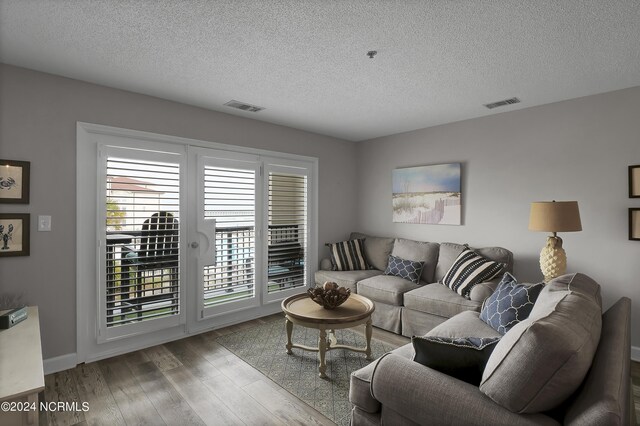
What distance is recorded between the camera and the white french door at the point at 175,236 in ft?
9.62

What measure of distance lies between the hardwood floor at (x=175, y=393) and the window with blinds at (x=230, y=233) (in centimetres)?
79

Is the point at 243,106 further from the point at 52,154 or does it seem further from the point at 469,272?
the point at 469,272

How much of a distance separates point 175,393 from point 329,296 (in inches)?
53.1

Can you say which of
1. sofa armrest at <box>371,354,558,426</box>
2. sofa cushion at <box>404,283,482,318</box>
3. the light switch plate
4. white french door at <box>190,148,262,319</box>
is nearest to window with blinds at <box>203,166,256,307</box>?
white french door at <box>190,148,262,319</box>

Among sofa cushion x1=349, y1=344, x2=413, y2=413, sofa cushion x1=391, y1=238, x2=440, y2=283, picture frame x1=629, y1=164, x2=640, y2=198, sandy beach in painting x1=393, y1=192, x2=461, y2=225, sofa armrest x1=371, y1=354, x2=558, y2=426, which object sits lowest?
sofa cushion x1=349, y1=344, x2=413, y2=413

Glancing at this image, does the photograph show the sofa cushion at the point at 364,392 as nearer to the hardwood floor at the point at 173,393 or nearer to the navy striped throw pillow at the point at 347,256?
the hardwood floor at the point at 173,393

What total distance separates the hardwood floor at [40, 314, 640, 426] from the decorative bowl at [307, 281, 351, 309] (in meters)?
0.73

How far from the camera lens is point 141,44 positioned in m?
2.23

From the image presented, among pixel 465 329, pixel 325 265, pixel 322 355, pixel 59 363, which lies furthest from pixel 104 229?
pixel 465 329

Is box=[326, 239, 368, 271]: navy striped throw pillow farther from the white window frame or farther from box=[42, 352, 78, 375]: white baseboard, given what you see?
box=[42, 352, 78, 375]: white baseboard

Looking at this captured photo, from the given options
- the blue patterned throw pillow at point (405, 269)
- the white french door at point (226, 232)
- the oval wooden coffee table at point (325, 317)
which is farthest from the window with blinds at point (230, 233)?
the blue patterned throw pillow at point (405, 269)

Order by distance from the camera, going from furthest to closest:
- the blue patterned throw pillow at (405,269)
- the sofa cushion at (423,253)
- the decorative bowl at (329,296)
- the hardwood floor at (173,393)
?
the sofa cushion at (423,253) < the blue patterned throw pillow at (405,269) < the decorative bowl at (329,296) < the hardwood floor at (173,393)

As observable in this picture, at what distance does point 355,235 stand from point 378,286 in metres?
1.46

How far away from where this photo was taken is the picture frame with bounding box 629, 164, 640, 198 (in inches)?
117
